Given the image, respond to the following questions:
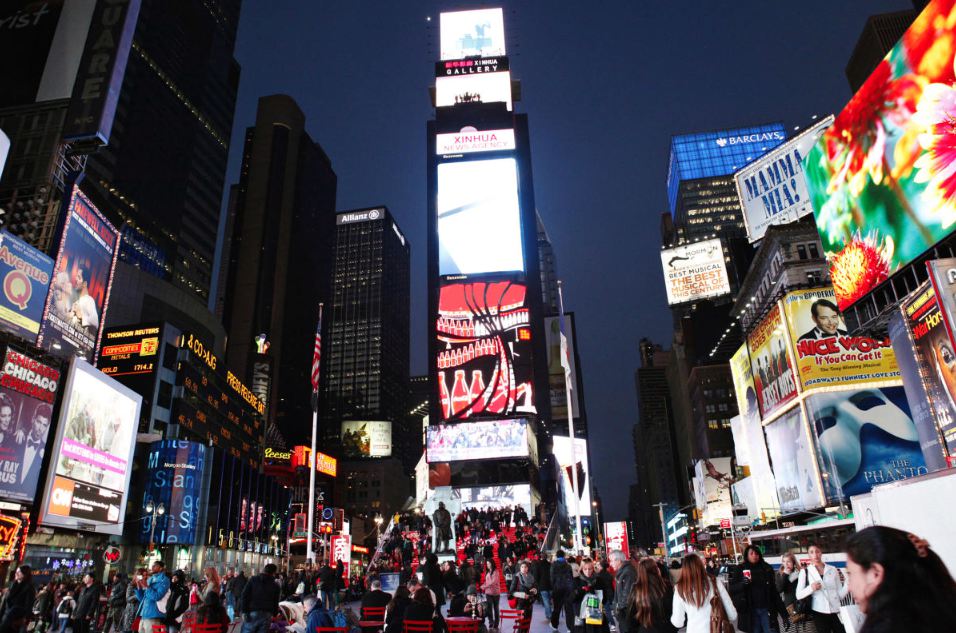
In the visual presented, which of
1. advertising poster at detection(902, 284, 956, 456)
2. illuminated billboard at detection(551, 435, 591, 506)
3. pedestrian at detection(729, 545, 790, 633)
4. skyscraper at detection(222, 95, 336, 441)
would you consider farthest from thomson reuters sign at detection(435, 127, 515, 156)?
skyscraper at detection(222, 95, 336, 441)

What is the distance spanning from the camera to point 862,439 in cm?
3966

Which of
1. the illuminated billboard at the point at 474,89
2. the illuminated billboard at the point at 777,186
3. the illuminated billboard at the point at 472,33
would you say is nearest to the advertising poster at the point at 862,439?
the illuminated billboard at the point at 777,186

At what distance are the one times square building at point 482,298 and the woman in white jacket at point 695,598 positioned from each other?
52.5 metres

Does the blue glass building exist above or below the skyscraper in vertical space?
above

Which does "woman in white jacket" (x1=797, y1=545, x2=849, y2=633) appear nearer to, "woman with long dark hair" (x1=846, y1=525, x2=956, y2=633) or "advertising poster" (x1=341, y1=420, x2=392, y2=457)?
"woman with long dark hair" (x1=846, y1=525, x2=956, y2=633)

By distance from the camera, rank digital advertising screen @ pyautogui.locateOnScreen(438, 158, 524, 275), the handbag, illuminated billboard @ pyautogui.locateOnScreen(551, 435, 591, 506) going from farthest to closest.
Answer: digital advertising screen @ pyautogui.locateOnScreen(438, 158, 524, 275), illuminated billboard @ pyautogui.locateOnScreen(551, 435, 591, 506), the handbag

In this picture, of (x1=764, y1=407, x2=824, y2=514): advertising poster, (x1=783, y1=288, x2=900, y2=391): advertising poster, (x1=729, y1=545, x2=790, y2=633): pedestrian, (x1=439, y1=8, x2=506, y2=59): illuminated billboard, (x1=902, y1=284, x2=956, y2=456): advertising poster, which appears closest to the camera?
(x1=729, y1=545, x2=790, y2=633): pedestrian

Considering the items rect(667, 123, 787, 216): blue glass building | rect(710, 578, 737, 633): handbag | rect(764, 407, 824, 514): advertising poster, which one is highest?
rect(667, 123, 787, 216): blue glass building

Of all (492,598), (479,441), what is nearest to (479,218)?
(479,441)

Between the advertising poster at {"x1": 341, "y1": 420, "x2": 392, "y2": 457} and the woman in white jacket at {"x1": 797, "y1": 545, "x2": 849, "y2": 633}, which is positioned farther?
the advertising poster at {"x1": 341, "y1": 420, "x2": 392, "y2": 457}

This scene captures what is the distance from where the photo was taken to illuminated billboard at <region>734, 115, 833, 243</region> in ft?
156

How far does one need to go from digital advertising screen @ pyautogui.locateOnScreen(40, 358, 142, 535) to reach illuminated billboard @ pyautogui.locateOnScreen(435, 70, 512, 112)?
6486cm

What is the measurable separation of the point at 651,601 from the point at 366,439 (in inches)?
6336

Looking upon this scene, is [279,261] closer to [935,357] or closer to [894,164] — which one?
[894,164]
